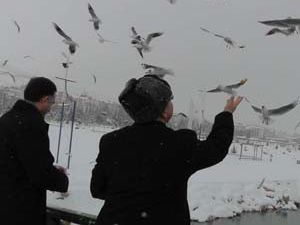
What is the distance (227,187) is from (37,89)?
12.9 m

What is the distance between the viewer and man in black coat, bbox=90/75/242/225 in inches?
60.5

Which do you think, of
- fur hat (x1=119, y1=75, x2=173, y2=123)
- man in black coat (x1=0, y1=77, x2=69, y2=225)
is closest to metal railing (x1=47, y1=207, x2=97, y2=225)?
man in black coat (x1=0, y1=77, x2=69, y2=225)

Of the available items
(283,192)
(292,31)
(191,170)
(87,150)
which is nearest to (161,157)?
(191,170)

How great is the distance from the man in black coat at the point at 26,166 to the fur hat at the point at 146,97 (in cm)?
51

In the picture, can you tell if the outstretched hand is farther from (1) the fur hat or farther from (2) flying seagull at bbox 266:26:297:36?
(2) flying seagull at bbox 266:26:297:36

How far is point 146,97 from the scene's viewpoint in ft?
5.17

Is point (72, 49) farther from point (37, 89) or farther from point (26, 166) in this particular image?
point (26, 166)

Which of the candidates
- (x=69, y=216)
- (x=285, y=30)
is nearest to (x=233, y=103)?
(x=69, y=216)

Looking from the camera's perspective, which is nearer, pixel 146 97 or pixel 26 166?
pixel 146 97

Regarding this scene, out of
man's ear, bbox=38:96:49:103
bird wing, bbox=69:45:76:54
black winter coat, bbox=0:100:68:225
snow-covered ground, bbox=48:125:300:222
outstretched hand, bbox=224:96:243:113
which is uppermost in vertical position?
bird wing, bbox=69:45:76:54

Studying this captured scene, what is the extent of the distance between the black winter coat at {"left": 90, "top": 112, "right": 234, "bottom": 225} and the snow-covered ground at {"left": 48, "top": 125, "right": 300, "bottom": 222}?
18.3 ft

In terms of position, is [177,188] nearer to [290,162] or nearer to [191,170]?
[191,170]

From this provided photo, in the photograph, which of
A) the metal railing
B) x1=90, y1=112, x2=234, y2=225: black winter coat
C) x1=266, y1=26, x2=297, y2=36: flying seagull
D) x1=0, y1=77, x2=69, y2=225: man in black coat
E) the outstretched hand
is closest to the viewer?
x1=90, y1=112, x2=234, y2=225: black winter coat

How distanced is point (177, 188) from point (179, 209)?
0.20ft
